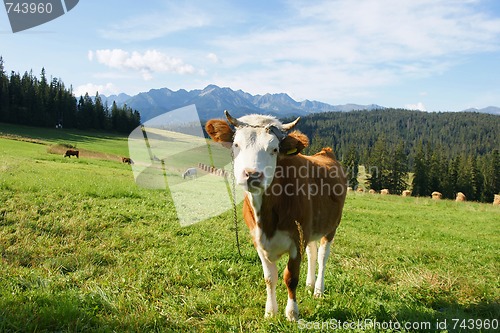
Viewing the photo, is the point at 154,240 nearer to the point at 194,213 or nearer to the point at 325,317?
the point at 194,213

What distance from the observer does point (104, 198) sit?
1266cm

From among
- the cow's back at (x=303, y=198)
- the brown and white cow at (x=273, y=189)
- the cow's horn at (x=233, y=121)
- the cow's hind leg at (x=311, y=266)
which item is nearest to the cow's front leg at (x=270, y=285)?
the brown and white cow at (x=273, y=189)

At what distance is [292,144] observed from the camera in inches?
201

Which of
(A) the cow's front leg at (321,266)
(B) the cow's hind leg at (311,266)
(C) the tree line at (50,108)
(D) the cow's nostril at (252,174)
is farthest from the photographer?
(C) the tree line at (50,108)

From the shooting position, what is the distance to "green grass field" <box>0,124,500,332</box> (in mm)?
4641

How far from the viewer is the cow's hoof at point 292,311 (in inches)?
200

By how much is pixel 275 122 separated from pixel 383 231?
1144 cm

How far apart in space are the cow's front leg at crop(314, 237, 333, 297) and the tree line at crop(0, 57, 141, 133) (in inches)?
3843

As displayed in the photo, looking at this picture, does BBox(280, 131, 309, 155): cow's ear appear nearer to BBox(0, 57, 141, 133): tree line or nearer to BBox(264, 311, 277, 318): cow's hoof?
BBox(264, 311, 277, 318): cow's hoof

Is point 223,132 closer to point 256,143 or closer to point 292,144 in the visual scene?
point 256,143

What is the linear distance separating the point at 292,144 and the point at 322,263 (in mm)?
2949

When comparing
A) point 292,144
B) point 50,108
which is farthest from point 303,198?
point 50,108

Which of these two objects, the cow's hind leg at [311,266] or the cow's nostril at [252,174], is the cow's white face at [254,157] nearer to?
the cow's nostril at [252,174]

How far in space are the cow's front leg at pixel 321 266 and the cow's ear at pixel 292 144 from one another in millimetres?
2687
